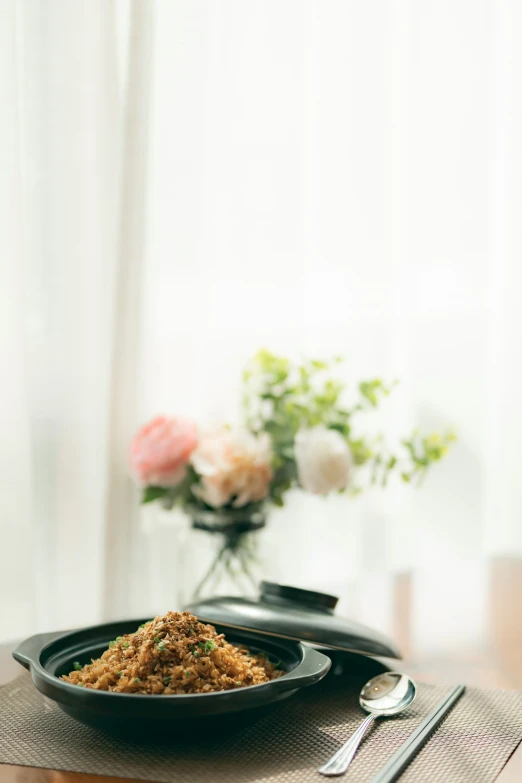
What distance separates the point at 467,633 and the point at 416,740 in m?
0.85

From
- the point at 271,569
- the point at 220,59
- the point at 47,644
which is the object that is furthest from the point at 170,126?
the point at 47,644

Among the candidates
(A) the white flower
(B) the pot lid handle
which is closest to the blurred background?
(A) the white flower

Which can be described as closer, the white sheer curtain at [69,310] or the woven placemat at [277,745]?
the woven placemat at [277,745]

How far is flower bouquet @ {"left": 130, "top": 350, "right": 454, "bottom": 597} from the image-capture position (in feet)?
4.43

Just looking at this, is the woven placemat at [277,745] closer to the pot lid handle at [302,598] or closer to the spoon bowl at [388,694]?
the spoon bowl at [388,694]

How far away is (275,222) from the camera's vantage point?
1873mm

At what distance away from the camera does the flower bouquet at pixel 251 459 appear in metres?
1.35

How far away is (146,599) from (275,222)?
88cm

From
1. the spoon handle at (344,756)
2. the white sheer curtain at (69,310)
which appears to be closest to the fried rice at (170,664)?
the spoon handle at (344,756)

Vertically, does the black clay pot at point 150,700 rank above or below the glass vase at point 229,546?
above

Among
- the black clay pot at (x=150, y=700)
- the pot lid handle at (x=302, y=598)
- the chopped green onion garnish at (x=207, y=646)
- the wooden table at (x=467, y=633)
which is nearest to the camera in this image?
the black clay pot at (x=150, y=700)

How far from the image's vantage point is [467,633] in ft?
5.18

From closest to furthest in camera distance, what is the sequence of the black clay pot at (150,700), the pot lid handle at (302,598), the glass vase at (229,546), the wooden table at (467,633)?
the black clay pot at (150,700)
the pot lid handle at (302,598)
the wooden table at (467,633)
the glass vase at (229,546)

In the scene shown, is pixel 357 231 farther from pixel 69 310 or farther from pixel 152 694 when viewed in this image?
pixel 152 694
